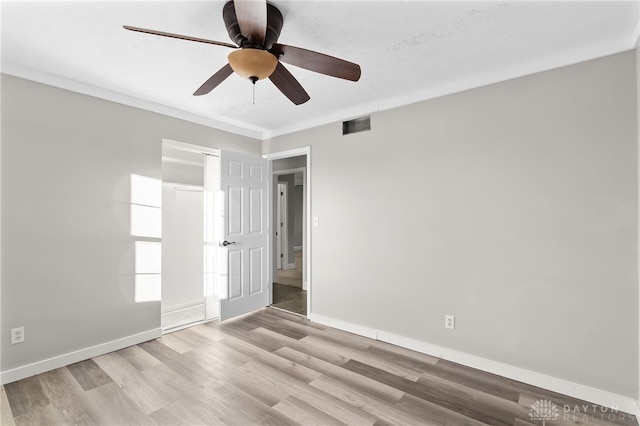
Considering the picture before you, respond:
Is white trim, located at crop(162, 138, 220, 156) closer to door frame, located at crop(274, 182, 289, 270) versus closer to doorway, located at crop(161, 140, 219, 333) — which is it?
doorway, located at crop(161, 140, 219, 333)

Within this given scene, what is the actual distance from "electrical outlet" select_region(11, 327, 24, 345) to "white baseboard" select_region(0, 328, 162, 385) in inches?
8.7

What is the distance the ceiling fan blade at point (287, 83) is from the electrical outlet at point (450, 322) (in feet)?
7.78

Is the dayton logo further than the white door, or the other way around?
the white door

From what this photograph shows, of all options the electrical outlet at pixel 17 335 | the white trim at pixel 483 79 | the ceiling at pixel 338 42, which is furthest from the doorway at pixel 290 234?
the electrical outlet at pixel 17 335

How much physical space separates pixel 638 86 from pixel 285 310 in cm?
420

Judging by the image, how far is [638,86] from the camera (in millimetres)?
2076

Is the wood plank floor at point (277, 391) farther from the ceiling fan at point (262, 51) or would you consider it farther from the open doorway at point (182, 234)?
the ceiling fan at point (262, 51)

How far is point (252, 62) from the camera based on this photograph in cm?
170

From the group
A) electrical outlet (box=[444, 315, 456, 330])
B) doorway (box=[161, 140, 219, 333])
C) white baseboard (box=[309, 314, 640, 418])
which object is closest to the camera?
white baseboard (box=[309, 314, 640, 418])

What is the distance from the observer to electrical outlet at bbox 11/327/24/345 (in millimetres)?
2494

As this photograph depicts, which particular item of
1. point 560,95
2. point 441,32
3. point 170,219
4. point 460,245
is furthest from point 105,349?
point 560,95

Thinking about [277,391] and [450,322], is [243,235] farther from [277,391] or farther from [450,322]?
[450,322]

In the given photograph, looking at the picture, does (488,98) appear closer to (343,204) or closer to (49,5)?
(343,204)

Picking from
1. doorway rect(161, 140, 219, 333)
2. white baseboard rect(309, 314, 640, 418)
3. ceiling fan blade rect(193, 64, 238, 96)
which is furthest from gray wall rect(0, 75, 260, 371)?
white baseboard rect(309, 314, 640, 418)
